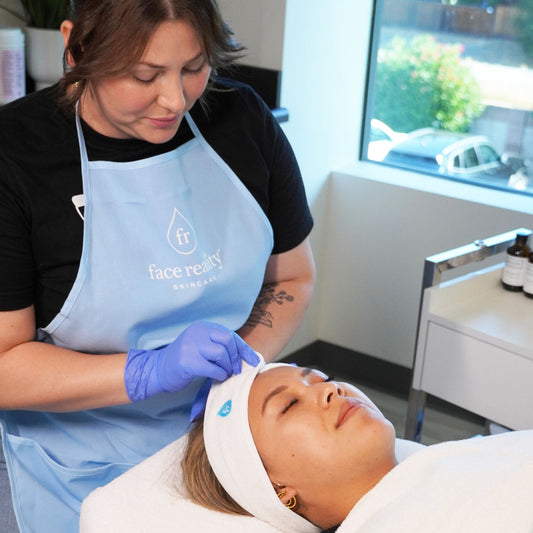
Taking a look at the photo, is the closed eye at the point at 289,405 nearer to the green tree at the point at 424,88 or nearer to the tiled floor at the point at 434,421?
the tiled floor at the point at 434,421

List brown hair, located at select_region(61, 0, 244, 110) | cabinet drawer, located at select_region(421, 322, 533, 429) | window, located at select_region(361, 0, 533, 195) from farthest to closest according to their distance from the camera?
1. window, located at select_region(361, 0, 533, 195)
2. cabinet drawer, located at select_region(421, 322, 533, 429)
3. brown hair, located at select_region(61, 0, 244, 110)

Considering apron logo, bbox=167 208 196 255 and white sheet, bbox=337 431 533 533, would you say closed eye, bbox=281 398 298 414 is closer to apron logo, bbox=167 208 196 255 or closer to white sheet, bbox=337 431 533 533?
white sheet, bbox=337 431 533 533

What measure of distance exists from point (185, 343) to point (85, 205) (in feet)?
0.88

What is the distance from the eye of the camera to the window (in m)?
2.93

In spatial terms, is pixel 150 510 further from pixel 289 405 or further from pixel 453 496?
pixel 453 496

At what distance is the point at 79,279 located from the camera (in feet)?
4.12

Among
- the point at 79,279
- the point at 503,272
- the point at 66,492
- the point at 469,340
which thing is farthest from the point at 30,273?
the point at 503,272

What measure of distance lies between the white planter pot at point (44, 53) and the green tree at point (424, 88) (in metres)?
1.45

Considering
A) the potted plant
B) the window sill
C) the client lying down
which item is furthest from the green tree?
the client lying down

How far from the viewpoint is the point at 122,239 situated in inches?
50.7

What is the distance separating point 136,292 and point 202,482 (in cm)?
33

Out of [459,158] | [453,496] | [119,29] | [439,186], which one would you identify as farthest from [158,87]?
[459,158]

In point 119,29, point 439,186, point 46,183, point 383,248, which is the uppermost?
point 119,29

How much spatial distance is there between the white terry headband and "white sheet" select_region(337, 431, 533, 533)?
0.38 feet
